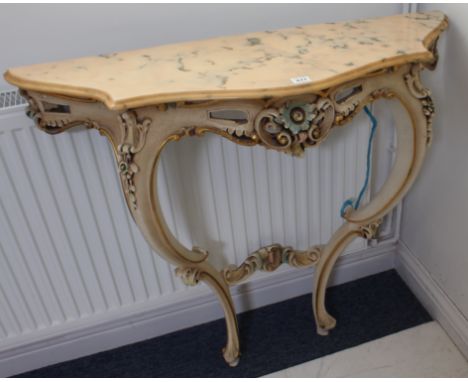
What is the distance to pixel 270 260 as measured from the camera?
124 centimetres

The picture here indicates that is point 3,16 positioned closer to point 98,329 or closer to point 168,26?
point 168,26

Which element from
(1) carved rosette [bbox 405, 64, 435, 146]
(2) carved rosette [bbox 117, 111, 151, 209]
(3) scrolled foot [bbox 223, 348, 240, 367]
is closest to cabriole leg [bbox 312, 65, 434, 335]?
(1) carved rosette [bbox 405, 64, 435, 146]

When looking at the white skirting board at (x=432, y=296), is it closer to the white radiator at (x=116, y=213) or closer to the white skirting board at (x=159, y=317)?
the white skirting board at (x=159, y=317)

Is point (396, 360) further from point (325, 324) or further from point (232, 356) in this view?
point (232, 356)

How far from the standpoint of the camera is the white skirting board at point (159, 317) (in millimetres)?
1288

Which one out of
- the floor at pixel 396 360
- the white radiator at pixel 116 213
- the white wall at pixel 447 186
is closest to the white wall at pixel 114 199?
the white radiator at pixel 116 213

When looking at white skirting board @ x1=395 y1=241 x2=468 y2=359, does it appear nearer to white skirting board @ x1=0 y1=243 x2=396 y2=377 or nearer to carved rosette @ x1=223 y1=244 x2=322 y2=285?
white skirting board @ x1=0 y1=243 x2=396 y2=377

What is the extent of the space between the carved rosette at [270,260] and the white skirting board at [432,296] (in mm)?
356

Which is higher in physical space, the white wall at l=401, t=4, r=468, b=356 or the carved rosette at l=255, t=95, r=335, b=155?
the carved rosette at l=255, t=95, r=335, b=155

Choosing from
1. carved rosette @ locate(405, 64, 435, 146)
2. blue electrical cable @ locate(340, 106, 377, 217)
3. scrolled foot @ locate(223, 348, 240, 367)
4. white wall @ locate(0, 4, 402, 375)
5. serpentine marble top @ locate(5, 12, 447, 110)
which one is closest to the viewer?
serpentine marble top @ locate(5, 12, 447, 110)

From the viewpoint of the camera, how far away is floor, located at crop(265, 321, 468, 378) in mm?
1233

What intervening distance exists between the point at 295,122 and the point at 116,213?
0.53m

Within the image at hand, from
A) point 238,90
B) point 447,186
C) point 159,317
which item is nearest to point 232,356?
point 159,317

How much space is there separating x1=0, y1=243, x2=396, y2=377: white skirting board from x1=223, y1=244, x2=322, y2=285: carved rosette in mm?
113
